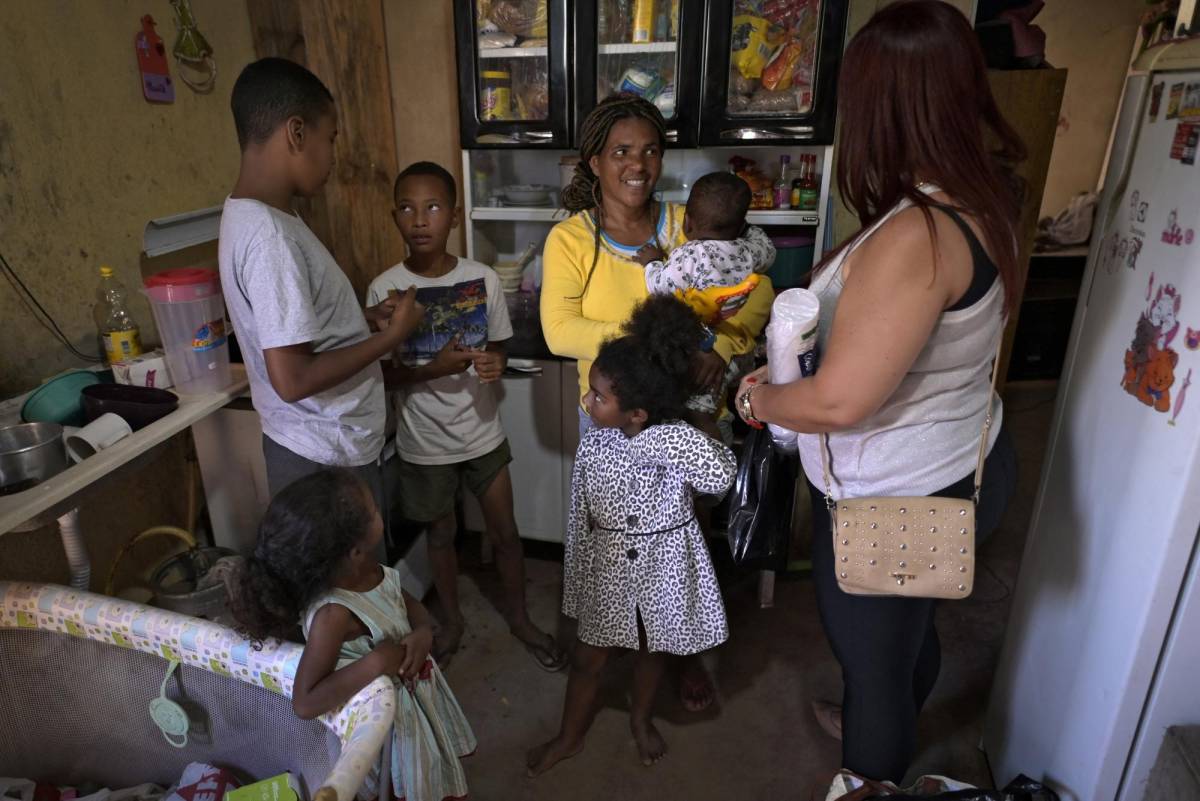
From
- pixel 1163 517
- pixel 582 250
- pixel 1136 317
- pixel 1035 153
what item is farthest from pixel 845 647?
pixel 1035 153

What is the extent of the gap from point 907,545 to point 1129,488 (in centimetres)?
44

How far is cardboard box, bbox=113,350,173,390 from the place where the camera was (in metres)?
1.60

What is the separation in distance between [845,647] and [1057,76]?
1.86m

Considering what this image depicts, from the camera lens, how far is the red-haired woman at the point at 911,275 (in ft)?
3.24

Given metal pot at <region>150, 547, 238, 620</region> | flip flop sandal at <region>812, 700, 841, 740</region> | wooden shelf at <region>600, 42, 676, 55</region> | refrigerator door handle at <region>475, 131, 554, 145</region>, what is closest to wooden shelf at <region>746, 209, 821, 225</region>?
wooden shelf at <region>600, 42, 676, 55</region>

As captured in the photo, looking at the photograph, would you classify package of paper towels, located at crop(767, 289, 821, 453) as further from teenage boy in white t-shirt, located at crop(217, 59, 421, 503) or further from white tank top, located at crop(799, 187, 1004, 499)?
teenage boy in white t-shirt, located at crop(217, 59, 421, 503)

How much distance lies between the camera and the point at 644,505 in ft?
5.08

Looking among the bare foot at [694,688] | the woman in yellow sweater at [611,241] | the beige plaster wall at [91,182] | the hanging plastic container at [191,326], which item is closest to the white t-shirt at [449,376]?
the woman in yellow sweater at [611,241]

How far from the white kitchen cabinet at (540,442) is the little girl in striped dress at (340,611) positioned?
120cm

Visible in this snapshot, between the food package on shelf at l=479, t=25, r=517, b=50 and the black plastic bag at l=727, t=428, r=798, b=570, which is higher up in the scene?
the food package on shelf at l=479, t=25, r=517, b=50

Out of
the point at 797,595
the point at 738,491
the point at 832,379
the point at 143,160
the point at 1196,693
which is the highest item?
the point at 143,160

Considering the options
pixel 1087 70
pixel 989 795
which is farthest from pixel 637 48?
pixel 1087 70

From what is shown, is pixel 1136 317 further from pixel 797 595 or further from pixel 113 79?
pixel 113 79

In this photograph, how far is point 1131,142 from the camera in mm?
1383
